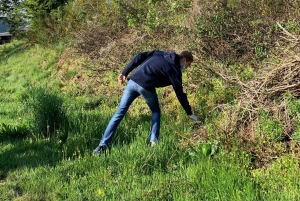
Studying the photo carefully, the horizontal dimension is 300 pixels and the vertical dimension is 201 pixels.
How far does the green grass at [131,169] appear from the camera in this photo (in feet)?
12.8

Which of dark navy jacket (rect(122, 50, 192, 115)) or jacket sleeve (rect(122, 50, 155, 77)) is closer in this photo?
dark navy jacket (rect(122, 50, 192, 115))

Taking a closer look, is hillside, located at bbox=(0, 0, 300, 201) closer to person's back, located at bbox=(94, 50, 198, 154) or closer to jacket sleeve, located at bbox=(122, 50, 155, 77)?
person's back, located at bbox=(94, 50, 198, 154)

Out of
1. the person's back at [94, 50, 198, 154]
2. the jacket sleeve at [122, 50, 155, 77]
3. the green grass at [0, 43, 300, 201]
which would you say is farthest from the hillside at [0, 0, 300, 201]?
the jacket sleeve at [122, 50, 155, 77]

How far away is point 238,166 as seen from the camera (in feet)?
14.2

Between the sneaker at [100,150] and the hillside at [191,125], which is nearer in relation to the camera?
the hillside at [191,125]

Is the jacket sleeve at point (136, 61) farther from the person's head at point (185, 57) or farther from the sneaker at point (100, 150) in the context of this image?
the sneaker at point (100, 150)

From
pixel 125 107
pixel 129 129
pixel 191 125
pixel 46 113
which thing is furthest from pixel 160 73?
pixel 46 113

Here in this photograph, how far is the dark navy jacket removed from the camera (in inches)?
208

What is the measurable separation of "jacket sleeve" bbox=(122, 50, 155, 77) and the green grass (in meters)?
1.11

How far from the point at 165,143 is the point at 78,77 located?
8562 mm

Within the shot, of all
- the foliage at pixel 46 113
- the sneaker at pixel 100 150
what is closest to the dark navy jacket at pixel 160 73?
the sneaker at pixel 100 150

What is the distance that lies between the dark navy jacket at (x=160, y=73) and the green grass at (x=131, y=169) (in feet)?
2.73

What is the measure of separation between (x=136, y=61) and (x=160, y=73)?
0.50m

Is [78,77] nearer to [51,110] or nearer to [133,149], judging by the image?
[51,110]
